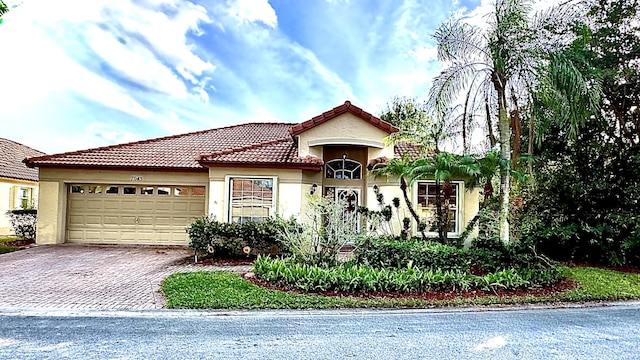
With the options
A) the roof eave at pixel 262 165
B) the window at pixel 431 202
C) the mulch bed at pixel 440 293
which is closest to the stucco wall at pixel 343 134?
the roof eave at pixel 262 165

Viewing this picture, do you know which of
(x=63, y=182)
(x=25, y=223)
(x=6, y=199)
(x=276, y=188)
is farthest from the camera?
(x=6, y=199)

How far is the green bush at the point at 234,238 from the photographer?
39.4 feet

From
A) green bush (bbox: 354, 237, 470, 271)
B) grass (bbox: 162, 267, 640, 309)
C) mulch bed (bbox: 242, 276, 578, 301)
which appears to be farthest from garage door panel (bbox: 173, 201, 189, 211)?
green bush (bbox: 354, 237, 470, 271)

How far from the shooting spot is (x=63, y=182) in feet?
49.5

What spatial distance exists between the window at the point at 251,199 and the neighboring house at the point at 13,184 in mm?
13530

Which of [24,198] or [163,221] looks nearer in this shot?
[163,221]

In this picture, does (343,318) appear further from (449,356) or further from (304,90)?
(304,90)

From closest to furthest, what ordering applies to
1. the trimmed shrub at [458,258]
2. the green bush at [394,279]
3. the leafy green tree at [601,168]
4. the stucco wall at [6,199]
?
the green bush at [394,279] < the trimmed shrub at [458,258] < the leafy green tree at [601,168] < the stucco wall at [6,199]

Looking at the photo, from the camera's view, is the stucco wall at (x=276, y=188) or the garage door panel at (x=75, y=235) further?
the garage door panel at (x=75, y=235)

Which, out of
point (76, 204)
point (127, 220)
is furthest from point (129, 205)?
point (76, 204)

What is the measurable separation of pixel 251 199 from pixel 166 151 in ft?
17.2

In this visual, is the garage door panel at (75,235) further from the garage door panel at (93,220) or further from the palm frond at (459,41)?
the palm frond at (459,41)

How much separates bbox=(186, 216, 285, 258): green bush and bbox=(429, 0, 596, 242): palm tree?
20.2 ft

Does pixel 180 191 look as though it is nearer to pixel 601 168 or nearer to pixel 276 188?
pixel 276 188
